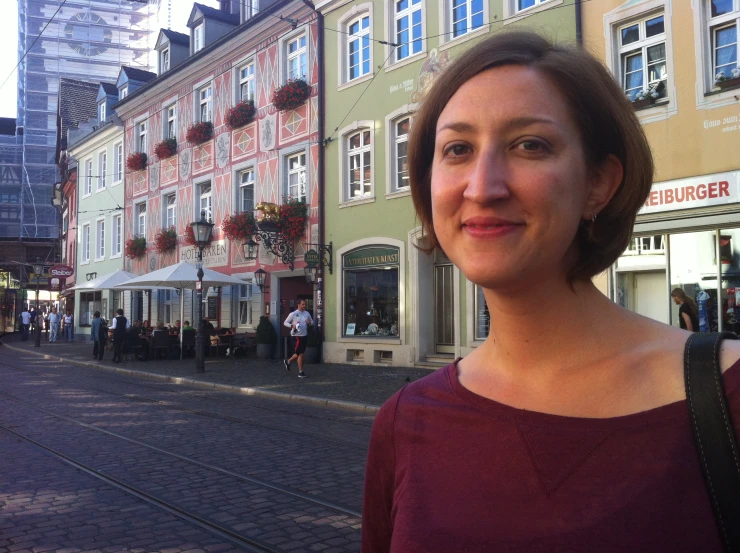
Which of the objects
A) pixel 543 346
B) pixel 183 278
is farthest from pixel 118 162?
pixel 543 346

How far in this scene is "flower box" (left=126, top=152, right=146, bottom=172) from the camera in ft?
97.7

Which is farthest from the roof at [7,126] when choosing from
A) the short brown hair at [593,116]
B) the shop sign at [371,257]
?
the short brown hair at [593,116]

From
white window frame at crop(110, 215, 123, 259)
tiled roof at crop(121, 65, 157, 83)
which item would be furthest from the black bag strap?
tiled roof at crop(121, 65, 157, 83)

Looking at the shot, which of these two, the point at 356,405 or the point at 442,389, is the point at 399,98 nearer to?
the point at 356,405

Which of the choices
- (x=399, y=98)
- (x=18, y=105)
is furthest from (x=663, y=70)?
(x=18, y=105)

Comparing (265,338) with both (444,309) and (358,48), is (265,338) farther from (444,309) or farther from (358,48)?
(358,48)

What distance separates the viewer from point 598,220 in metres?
1.32

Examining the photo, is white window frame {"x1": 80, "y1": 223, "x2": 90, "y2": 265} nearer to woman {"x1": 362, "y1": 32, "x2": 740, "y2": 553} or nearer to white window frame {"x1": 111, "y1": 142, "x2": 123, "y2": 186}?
white window frame {"x1": 111, "y1": 142, "x2": 123, "y2": 186}

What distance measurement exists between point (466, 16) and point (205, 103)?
40.8ft

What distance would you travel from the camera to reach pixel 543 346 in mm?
1323

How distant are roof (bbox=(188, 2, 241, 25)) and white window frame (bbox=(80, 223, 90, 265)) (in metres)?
15.2

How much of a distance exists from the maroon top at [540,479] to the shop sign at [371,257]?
16500 millimetres

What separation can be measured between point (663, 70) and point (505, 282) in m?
A: 12.9

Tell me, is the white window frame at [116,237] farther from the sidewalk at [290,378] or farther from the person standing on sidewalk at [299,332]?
the person standing on sidewalk at [299,332]
